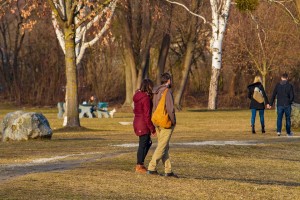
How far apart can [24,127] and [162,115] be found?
1276 centimetres

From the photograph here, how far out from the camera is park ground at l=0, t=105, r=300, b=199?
57.8ft

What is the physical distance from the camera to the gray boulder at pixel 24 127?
3083 centimetres

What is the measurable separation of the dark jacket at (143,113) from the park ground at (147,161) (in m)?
0.93

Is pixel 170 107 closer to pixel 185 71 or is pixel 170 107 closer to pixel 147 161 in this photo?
pixel 147 161

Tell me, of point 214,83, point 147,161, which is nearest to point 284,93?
point 147,161

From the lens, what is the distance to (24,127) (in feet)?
102

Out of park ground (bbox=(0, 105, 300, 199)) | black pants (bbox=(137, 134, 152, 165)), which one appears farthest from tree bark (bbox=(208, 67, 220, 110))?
black pants (bbox=(137, 134, 152, 165))

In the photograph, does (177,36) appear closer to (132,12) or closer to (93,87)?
(93,87)

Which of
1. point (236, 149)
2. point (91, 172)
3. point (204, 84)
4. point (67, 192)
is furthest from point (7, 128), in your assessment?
point (204, 84)

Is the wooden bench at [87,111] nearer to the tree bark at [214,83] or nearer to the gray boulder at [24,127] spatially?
the tree bark at [214,83]

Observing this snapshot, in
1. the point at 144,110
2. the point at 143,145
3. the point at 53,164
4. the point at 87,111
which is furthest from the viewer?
the point at 87,111

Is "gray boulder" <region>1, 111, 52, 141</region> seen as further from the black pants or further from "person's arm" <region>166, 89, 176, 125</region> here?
"person's arm" <region>166, 89, 176, 125</region>

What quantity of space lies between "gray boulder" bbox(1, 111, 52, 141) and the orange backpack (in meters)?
12.3

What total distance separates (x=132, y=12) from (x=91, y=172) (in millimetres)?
42212
